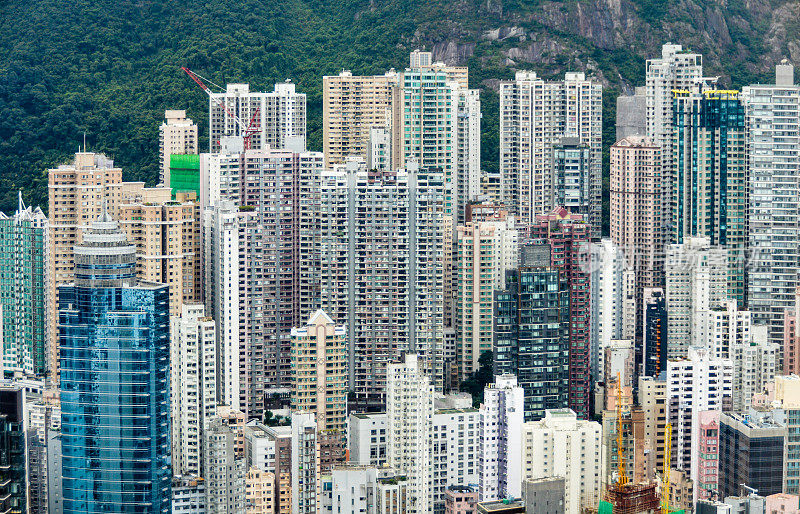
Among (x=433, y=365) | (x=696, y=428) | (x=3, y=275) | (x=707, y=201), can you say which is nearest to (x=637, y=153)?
(x=707, y=201)

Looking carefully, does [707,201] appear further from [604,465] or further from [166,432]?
[166,432]

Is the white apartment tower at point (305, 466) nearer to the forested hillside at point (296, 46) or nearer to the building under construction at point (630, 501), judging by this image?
the building under construction at point (630, 501)

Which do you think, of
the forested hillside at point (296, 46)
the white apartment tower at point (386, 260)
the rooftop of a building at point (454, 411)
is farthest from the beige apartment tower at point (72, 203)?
the rooftop of a building at point (454, 411)

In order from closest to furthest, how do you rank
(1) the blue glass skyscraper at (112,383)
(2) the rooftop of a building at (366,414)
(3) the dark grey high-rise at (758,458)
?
(1) the blue glass skyscraper at (112,383) < (3) the dark grey high-rise at (758,458) < (2) the rooftop of a building at (366,414)

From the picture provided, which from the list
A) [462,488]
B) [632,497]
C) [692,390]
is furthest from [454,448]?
[692,390]

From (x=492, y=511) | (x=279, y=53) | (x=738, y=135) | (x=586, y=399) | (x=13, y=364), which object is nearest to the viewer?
(x=492, y=511)

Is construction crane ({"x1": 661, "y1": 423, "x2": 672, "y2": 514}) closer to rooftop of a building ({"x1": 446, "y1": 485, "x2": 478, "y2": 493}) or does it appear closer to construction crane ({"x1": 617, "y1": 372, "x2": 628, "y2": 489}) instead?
construction crane ({"x1": 617, "y1": 372, "x2": 628, "y2": 489})
